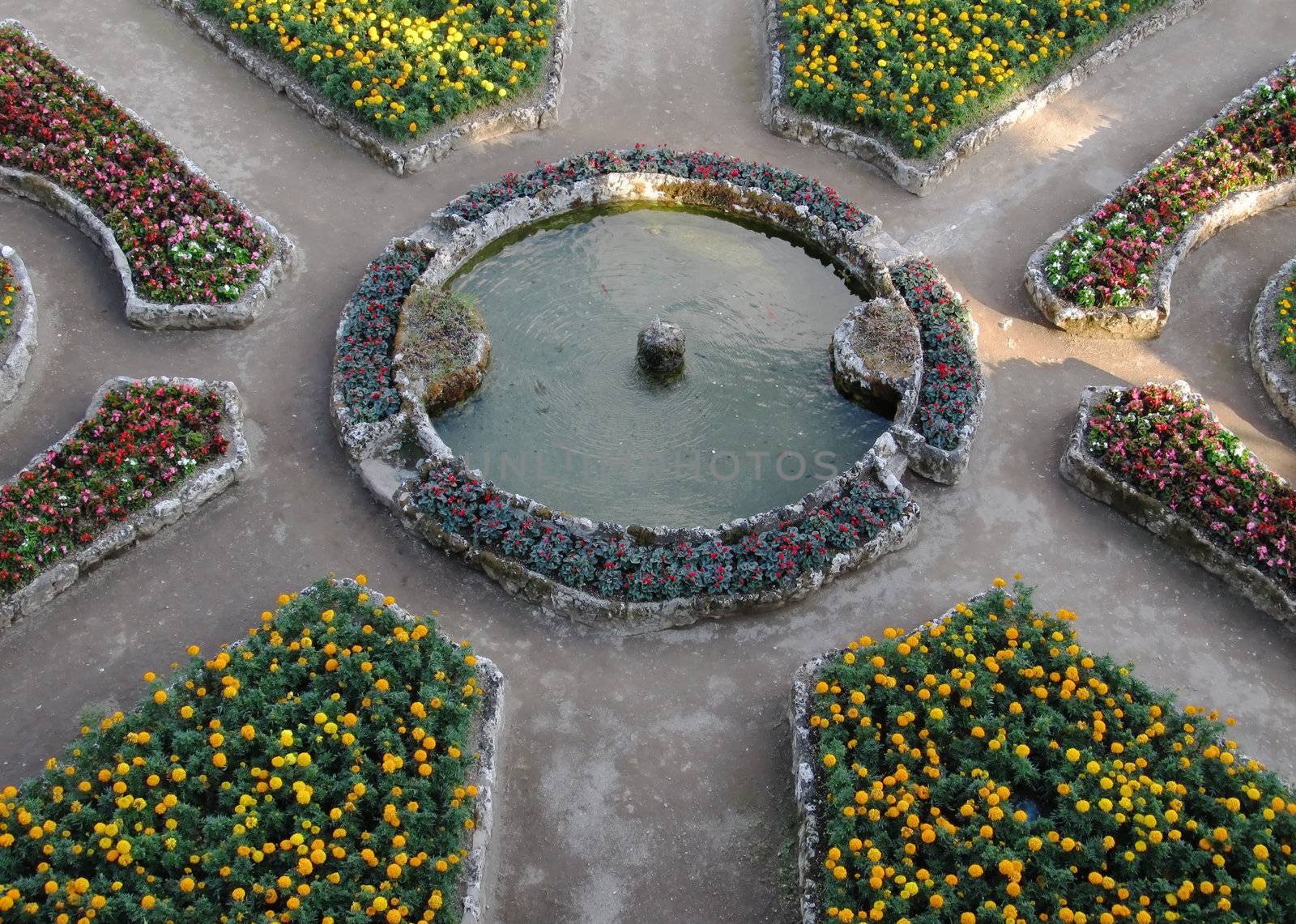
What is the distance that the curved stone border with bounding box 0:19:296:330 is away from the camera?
1370 centimetres

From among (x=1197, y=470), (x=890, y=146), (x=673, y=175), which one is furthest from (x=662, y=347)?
(x=1197, y=470)

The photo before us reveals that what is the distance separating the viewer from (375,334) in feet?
43.9

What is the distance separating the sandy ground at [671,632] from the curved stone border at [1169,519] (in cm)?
17

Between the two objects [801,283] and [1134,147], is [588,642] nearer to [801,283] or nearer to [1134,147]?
[801,283]

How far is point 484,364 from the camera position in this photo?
531 inches

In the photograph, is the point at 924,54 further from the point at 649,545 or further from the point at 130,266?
the point at 130,266

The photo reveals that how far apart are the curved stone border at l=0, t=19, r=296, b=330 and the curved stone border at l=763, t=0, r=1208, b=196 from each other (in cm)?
711

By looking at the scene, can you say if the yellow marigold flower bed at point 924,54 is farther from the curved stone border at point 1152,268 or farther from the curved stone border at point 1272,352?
the curved stone border at point 1272,352

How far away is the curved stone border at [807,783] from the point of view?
9.65m

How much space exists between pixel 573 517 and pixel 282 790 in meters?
3.93

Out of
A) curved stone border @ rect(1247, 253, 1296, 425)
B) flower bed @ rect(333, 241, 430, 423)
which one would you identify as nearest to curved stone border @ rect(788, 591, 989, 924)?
curved stone border @ rect(1247, 253, 1296, 425)

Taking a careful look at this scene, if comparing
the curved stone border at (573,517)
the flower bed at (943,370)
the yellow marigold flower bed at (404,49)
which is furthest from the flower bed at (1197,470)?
the yellow marigold flower bed at (404,49)

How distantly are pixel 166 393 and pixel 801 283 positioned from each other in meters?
7.73

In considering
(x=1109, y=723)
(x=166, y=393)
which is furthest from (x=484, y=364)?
(x=1109, y=723)
